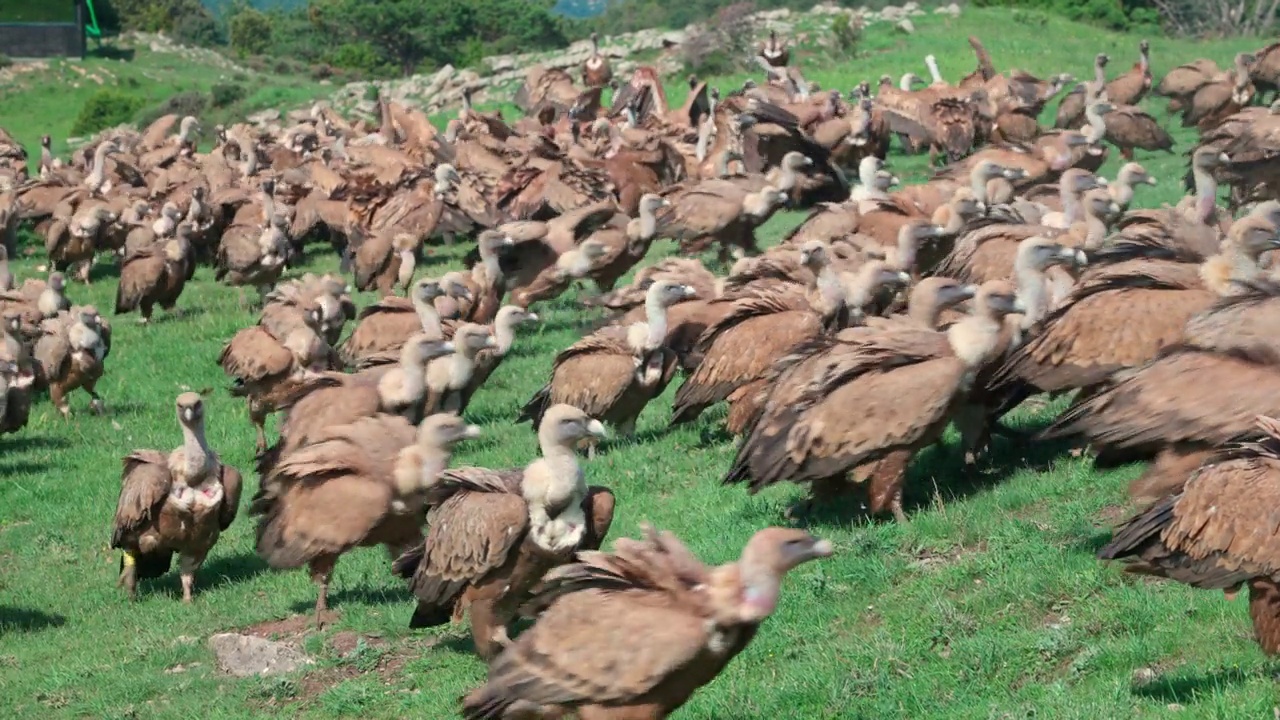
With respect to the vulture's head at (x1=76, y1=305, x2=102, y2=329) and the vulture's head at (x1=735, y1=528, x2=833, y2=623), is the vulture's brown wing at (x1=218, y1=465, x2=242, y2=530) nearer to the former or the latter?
the vulture's head at (x1=76, y1=305, x2=102, y2=329)

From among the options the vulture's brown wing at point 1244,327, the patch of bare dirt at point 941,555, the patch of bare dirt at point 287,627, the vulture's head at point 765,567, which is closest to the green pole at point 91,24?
the patch of bare dirt at point 287,627

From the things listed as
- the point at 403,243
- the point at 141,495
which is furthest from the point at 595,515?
the point at 403,243

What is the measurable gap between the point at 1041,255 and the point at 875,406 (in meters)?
1.96

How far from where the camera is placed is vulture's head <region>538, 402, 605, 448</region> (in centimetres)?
766

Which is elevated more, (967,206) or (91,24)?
(967,206)

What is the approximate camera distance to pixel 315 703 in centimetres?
791

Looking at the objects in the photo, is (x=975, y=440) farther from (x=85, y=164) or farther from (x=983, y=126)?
(x=85, y=164)

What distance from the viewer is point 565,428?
772 centimetres

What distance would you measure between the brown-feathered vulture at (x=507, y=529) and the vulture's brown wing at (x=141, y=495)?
2487mm

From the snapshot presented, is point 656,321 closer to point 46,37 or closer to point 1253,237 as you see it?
point 1253,237

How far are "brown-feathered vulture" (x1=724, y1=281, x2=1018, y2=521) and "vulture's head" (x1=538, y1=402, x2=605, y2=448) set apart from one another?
121cm

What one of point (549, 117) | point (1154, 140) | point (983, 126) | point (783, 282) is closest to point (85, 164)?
point (549, 117)

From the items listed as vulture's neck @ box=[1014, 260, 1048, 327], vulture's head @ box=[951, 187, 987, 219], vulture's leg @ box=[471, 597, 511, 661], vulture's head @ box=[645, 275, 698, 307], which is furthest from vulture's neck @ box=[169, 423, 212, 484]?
vulture's head @ box=[951, 187, 987, 219]

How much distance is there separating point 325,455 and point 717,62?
30939 millimetres
